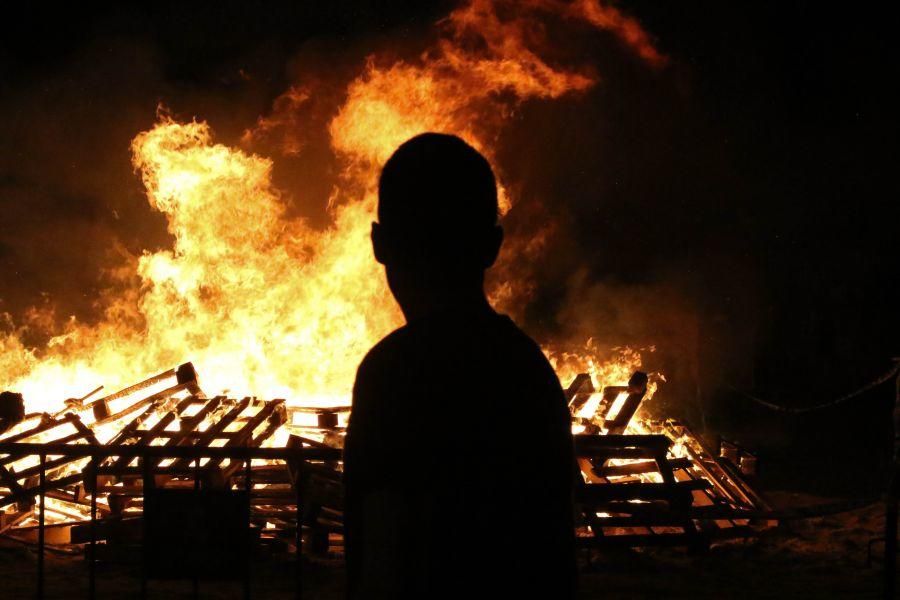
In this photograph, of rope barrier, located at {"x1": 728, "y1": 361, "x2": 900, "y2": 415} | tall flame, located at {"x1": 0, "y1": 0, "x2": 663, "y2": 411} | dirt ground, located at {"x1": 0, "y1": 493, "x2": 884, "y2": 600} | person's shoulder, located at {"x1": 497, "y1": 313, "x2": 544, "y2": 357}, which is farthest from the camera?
tall flame, located at {"x1": 0, "y1": 0, "x2": 663, "y2": 411}

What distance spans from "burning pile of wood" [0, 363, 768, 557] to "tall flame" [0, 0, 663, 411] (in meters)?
2.50

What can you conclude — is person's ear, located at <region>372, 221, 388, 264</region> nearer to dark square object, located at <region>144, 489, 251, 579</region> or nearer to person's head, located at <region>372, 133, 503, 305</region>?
person's head, located at <region>372, 133, 503, 305</region>

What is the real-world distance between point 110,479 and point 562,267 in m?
11.8

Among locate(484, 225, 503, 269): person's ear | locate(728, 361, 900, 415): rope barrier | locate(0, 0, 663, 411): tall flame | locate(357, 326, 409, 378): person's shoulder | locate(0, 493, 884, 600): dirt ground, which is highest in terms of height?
locate(0, 0, 663, 411): tall flame

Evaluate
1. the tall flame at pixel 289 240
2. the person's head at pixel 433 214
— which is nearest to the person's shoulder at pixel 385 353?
the person's head at pixel 433 214

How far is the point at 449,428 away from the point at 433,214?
41 cm

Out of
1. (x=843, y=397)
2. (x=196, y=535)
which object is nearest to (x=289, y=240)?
(x=843, y=397)

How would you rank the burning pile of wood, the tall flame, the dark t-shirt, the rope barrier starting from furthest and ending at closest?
the tall flame < the rope barrier < the burning pile of wood < the dark t-shirt

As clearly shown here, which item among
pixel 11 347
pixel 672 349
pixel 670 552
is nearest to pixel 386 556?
pixel 670 552

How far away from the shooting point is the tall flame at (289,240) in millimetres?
14656

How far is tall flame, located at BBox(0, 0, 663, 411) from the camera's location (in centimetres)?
1466

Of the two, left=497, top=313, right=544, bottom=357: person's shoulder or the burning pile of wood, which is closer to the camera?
left=497, top=313, right=544, bottom=357: person's shoulder

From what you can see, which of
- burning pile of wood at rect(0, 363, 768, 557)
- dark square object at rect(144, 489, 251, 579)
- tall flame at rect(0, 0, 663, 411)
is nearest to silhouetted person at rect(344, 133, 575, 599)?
dark square object at rect(144, 489, 251, 579)

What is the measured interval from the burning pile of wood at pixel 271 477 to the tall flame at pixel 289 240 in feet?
8.21
